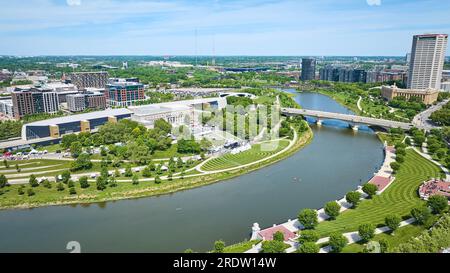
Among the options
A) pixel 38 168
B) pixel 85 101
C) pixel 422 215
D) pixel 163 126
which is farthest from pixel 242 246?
pixel 85 101

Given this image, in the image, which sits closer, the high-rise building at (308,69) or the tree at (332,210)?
the tree at (332,210)

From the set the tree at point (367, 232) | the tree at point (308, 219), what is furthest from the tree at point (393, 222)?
the tree at point (308, 219)

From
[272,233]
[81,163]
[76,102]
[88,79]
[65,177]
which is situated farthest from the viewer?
[88,79]

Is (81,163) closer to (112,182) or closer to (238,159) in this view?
(112,182)

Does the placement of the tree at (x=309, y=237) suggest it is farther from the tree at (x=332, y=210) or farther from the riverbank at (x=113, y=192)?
the riverbank at (x=113, y=192)

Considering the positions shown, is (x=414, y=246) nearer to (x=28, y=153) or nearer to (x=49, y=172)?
(x=49, y=172)
